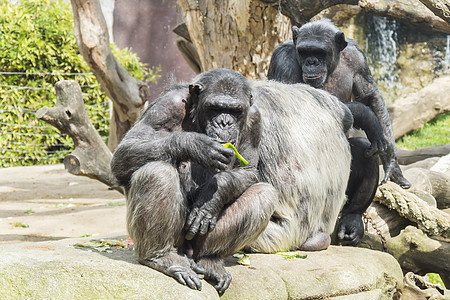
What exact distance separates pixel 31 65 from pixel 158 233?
1134cm

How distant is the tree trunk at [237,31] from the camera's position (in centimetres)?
732

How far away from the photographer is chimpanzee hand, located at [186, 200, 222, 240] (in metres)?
3.93

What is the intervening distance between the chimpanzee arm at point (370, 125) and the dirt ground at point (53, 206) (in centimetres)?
273

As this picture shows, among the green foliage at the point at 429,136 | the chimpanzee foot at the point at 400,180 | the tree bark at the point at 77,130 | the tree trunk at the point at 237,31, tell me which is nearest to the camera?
the chimpanzee foot at the point at 400,180

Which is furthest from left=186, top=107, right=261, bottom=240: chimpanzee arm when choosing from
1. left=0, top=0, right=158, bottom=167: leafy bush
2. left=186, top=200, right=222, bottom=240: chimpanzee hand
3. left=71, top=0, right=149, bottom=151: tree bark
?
left=0, top=0, right=158, bottom=167: leafy bush

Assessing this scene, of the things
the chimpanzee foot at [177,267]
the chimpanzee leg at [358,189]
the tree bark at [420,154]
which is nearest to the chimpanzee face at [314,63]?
the chimpanzee leg at [358,189]

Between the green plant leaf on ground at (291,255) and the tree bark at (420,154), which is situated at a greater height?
the green plant leaf on ground at (291,255)

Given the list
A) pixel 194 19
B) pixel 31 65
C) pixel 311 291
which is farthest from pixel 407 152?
pixel 31 65

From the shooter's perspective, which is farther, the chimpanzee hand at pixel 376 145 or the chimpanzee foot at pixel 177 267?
the chimpanzee hand at pixel 376 145

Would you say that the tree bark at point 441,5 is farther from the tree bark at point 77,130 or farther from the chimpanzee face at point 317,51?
the tree bark at point 77,130

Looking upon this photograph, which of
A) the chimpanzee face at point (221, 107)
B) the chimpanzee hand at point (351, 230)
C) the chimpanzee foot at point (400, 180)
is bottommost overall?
the chimpanzee hand at point (351, 230)

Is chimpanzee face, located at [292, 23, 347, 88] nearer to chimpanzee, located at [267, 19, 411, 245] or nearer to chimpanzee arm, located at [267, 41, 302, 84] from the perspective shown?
chimpanzee, located at [267, 19, 411, 245]

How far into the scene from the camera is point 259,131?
445cm

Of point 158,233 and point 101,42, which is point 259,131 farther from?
point 101,42
